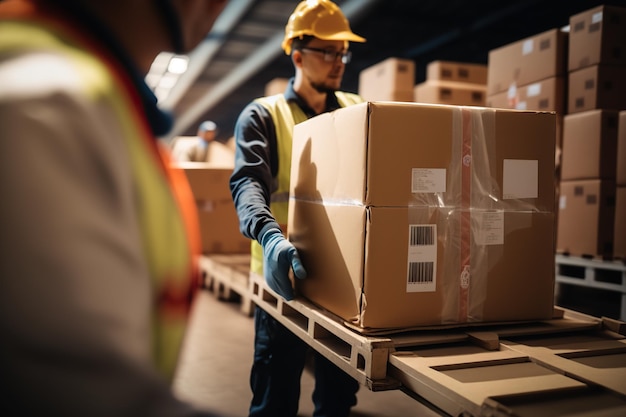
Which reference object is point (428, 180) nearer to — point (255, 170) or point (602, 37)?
point (255, 170)

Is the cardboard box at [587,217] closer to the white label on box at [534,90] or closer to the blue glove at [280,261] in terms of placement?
the white label on box at [534,90]

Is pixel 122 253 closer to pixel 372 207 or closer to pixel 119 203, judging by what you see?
pixel 119 203

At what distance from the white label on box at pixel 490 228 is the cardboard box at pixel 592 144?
9.42ft

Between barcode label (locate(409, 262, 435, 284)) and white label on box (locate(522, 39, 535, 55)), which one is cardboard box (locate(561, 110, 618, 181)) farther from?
barcode label (locate(409, 262, 435, 284))

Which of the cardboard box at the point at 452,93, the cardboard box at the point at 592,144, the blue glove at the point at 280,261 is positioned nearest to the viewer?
the blue glove at the point at 280,261

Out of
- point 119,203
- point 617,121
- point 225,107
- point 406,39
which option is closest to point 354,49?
point 406,39

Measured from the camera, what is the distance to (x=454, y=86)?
5.42 metres

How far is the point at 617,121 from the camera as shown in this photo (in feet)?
13.4

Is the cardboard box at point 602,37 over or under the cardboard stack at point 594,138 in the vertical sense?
over

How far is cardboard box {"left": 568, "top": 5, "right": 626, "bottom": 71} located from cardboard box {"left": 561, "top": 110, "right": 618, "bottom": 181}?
0.43m

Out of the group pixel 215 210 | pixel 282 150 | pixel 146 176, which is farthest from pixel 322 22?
pixel 215 210

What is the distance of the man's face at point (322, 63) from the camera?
8.38ft

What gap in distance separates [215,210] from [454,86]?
2.93m

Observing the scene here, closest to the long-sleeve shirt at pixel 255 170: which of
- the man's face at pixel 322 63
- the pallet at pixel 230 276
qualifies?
the man's face at pixel 322 63
